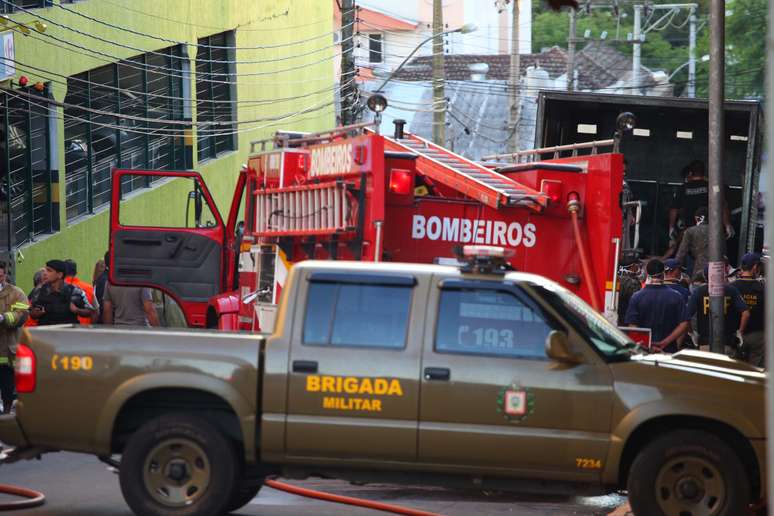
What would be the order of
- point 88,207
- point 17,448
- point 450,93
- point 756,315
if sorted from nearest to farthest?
1. point 17,448
2. point 756,315
3. point 88,207
4. point 450,93

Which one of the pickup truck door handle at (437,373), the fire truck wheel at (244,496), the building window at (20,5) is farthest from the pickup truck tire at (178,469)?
the building window at (20,5)

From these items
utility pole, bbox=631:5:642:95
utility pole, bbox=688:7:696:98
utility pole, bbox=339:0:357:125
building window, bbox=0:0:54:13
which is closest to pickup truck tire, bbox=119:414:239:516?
building window, bbox=0:0:54:13

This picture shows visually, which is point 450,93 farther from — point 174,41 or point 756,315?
point 756,315

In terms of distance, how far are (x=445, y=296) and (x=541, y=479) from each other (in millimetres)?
1254

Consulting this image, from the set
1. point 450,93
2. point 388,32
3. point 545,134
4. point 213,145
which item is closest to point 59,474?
point 545,134

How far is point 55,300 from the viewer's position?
14266mm

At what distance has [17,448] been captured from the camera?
8836mm

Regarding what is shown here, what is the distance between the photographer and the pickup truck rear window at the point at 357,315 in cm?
852

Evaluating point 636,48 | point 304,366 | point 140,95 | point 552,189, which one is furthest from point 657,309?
point 636,48

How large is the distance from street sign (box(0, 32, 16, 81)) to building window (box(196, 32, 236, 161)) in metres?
10.6

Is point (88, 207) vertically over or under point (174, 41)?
under

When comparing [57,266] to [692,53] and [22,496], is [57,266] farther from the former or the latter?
[692,53]

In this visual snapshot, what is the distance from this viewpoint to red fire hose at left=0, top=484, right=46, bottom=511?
9344mm

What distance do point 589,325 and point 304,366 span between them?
5.84 feet
